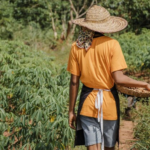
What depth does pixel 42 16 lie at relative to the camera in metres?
14.3

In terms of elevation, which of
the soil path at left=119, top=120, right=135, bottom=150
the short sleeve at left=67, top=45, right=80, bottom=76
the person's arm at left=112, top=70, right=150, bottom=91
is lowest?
the soil path at left=119, top=120, right=135, bottom=150

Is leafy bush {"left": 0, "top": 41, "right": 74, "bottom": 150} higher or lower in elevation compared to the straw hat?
lower

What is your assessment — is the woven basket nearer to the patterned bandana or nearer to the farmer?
the farmer

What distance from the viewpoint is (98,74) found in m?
1.99

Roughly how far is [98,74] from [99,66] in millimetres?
54

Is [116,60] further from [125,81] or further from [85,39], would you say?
[85,39]

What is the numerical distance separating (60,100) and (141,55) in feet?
16.5

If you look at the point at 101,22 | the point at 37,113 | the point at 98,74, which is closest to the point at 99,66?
the point at 98,74

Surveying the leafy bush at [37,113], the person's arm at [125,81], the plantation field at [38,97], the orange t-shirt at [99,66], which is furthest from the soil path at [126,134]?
the person's arm at [125,81]

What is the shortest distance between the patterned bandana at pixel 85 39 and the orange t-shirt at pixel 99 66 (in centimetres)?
2

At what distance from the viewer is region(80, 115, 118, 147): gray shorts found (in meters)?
2.03

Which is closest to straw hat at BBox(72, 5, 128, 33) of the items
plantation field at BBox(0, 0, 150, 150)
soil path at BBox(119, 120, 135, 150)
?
plantation field at BBox(0, 0, 150, 150)

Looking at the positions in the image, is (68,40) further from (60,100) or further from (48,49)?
(60,100)

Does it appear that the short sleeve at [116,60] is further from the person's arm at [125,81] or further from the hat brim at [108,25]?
the hat brim at [108,25]
